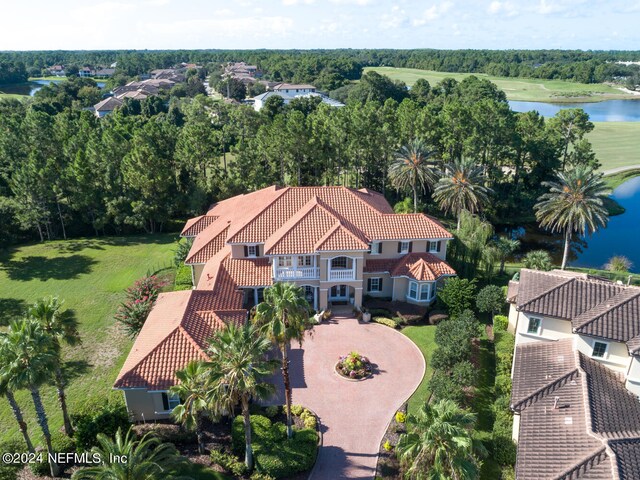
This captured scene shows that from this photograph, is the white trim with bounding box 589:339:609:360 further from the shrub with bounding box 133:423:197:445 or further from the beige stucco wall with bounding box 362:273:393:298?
the shrub with bounding box 133:423:197:445

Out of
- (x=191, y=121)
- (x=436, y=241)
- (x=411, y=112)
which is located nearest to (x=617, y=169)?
(x=411, y=112)

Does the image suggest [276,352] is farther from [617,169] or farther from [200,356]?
[617,169]

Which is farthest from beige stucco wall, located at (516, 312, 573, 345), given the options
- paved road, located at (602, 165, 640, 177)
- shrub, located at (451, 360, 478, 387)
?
paved road, located at (602, 165, 640, 177)

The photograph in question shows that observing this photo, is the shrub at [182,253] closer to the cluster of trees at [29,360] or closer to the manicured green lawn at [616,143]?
the cluster of trees at [29,360]

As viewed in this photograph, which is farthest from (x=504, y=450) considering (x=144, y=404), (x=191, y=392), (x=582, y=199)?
(x=582, y=199)

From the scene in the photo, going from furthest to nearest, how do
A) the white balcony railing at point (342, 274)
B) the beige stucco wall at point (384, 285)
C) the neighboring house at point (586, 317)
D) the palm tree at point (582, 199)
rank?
1. the palm tree at point (582, 199)
2. the beige stucco wall at point (384, 285)
3. the white balcony railing at point (342, 274)
4. the neighboring house at point (586, 317)

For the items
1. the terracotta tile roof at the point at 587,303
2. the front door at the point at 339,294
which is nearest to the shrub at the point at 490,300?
the terracotta tile roof at the point at 587,303
